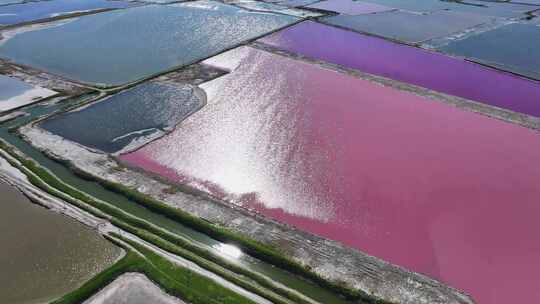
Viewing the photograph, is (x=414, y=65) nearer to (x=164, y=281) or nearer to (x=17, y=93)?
(x=164, y=281)

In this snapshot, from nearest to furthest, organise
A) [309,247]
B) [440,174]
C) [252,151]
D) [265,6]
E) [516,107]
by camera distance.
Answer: [309,247] → [440,174] → [252,151] → [516,107] → [265,6]

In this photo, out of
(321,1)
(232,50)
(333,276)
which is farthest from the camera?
(321,1)

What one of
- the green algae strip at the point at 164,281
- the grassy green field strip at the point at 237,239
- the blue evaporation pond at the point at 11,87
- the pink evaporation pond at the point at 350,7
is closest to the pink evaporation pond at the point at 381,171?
the grassy green field strip at the point at 237,239

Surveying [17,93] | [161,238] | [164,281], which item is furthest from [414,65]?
[17,93]

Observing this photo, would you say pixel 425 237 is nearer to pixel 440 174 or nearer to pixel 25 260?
pixel 440 174

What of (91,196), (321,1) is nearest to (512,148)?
(91,196)
